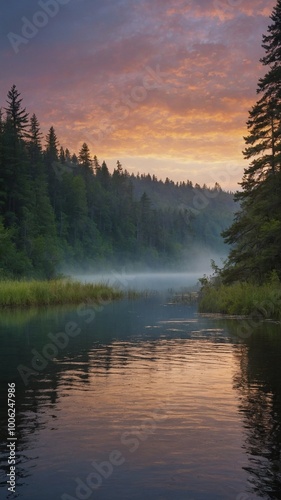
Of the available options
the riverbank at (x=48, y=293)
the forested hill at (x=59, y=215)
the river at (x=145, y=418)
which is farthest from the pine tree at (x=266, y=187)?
the forested hill at (x=59, y=215)

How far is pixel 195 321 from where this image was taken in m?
30.1

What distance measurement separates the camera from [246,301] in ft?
109

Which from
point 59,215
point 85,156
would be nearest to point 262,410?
point 59,215

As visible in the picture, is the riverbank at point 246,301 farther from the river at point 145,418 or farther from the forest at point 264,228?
the river at point 145,418

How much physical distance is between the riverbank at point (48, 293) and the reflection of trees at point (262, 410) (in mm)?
23796

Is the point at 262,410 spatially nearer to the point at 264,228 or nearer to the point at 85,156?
the point at 264,228

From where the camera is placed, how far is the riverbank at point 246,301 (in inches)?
1217

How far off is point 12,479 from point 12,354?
445 inches

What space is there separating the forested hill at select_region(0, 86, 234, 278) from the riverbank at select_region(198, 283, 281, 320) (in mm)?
33173

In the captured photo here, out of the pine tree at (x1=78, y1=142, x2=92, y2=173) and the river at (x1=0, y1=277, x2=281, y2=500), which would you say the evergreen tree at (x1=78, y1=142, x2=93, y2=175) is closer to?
the pine tree at (x1=78, y1=142, x2=92, y2=173)

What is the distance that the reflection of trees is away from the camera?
7914 millimetres

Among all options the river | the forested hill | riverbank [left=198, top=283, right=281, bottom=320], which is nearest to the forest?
riverbank [left=198, top=283, right=281, bottom=320]

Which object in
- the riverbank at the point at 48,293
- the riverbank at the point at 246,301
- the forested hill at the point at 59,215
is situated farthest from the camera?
the forested hill at the point at 59,215

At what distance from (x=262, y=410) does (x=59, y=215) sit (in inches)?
4251
